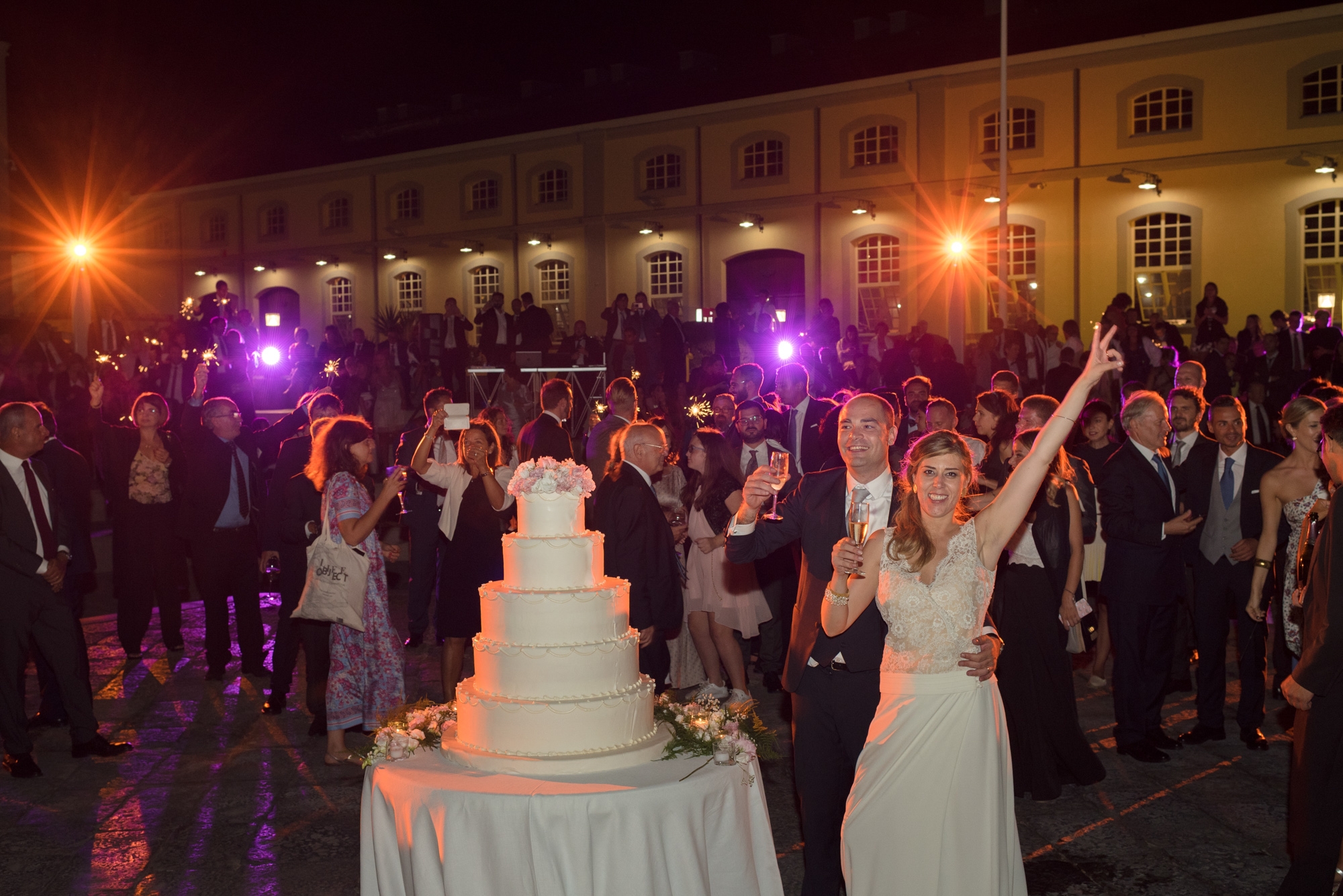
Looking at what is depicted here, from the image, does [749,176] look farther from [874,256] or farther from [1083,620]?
[1083,620]

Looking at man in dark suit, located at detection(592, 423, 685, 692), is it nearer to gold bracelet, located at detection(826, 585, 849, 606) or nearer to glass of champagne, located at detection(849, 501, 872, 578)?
gold bracelet, located at detection(826, 585, 849, 606)

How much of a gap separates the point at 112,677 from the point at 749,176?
899 inches

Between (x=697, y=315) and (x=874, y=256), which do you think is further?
(x=697, y=315)

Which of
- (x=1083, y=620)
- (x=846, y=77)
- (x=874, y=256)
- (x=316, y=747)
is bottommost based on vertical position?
(x=316, y=747)

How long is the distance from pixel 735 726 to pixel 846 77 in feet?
82.8

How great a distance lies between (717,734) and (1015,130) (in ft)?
79.1

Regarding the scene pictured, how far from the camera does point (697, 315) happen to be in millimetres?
30562

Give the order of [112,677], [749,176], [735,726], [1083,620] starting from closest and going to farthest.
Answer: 1. [735,726]
2. [1083,620]
3. [112,677]
4. [749,176]

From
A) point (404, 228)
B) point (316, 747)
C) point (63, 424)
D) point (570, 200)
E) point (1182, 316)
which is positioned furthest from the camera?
point (404, 228)

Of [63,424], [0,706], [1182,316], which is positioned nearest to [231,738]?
[0,706]

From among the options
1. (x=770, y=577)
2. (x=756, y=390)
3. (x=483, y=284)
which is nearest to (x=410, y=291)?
(x=483, y=284)

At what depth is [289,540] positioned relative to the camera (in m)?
7.57

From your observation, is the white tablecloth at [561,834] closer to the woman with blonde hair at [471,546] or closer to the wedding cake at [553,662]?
the wedding cake at [553,662]

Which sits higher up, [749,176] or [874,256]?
[749,176]
